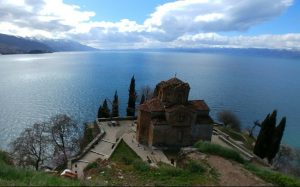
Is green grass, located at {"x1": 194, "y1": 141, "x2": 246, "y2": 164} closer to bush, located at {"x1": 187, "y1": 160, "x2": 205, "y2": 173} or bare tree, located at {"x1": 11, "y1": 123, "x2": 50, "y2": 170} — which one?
bush, located at {"x1": 187, "y1": 160, "x2": 205, "y2": 173}

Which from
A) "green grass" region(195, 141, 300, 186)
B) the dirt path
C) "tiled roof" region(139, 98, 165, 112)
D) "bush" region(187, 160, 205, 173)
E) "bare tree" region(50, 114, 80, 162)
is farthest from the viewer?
"bare tree" region(50, 114, 80, 162)

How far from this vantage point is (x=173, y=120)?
3166 cm

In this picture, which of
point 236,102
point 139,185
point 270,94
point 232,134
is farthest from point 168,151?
point 270,94

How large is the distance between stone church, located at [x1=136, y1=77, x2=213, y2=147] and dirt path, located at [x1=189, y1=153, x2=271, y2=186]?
55.6ft

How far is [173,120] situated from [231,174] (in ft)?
63.6

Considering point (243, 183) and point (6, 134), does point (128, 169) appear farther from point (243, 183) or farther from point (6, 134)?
point (6, 134)

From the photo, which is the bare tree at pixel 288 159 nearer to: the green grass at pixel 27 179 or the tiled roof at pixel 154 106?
the tiled roof at pixel 154 106

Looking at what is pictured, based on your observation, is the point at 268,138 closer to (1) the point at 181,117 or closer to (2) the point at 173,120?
(1) the point at 181,117

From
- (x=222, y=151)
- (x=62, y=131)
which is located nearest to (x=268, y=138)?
(x=222, y=151)

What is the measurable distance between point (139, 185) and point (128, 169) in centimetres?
258

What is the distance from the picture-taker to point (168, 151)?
31703 millimetres

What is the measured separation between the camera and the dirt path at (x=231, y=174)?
11453mm

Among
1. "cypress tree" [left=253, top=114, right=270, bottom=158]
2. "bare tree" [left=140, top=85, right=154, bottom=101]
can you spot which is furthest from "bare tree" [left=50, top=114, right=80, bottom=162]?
"cypress tree" [left=253, top=114, right=270, bottom=158]

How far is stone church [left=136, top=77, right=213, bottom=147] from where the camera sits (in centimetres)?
3166
